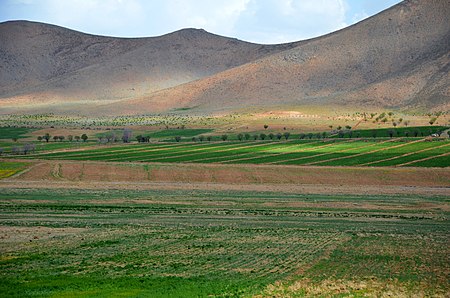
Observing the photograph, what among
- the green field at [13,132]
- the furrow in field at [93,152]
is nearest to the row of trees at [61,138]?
the green field at [13,132]

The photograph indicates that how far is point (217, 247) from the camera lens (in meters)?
32.0

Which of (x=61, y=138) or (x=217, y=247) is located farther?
(x=61, y=138)

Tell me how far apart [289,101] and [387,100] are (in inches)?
949

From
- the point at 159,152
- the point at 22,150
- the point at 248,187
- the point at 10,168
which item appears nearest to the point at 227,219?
the point at 248,187

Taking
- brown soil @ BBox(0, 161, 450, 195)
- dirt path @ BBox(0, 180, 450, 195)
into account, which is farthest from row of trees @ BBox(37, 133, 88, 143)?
dirt path @ BBox(0, 180, 450, 195)

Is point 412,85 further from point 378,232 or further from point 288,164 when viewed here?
point 378,232

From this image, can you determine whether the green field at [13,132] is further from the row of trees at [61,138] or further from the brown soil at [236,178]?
the brown soil at [236,178]

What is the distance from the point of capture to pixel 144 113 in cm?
18950

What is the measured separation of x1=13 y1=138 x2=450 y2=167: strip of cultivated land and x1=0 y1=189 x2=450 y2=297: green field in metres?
22.7

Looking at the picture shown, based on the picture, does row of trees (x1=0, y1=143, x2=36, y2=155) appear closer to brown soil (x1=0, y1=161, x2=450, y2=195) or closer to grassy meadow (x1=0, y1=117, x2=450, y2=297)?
grassy meadow (x1=0, y1=117, x2=450, y2=297)

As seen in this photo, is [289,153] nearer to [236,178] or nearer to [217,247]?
[236,178]

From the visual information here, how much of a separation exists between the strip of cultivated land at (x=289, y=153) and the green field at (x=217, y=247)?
74.6ft

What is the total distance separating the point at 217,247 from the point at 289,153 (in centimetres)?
4943

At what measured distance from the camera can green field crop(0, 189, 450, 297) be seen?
82.9 feet
